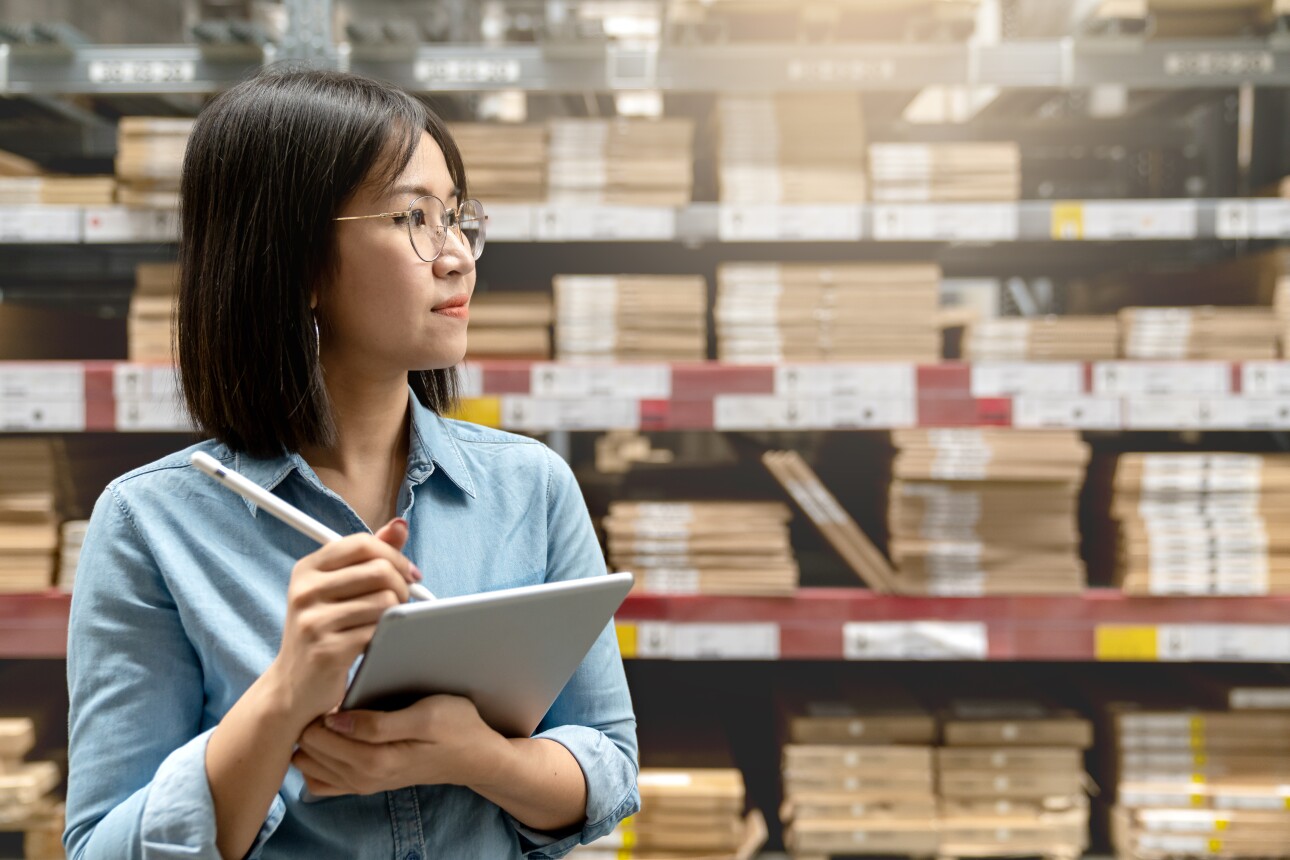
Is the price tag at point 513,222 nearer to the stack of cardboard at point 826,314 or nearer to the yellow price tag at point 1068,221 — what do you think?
the stack of cardboard at point 826,314

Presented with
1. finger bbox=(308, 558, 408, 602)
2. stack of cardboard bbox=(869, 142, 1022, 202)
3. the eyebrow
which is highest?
stack of cardboard bbox=(869, 142, 1022, 202)

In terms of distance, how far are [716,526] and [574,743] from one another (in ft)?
4.62

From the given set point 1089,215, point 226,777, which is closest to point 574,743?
point 226,777

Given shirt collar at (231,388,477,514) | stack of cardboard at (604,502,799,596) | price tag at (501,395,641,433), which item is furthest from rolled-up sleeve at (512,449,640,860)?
stack of cardboard at (604,502,799,596)

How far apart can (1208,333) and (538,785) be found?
2.15 m

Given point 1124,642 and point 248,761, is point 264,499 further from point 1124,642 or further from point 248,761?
point 1124,642

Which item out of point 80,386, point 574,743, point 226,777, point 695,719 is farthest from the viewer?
point 695,719

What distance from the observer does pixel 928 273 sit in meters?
2.40

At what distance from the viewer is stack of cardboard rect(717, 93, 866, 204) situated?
240 centimetres

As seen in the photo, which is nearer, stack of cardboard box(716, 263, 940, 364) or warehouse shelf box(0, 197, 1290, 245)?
warehouse shelf box(0, 197, 1290, 245)

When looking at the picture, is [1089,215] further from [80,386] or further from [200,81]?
[80,386]

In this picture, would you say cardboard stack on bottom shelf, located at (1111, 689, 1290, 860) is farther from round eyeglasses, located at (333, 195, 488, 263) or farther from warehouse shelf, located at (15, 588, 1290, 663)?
round eyeglasses, located at (333, 195, 488, 263)

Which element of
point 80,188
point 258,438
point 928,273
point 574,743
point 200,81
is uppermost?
point 200,81

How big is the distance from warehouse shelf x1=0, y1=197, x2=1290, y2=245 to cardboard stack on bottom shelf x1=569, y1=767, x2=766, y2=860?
1.32 m
